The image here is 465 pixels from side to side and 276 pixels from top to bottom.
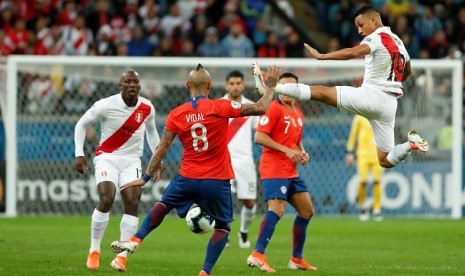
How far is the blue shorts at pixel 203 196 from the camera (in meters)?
11.0

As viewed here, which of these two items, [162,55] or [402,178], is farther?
[162,55]

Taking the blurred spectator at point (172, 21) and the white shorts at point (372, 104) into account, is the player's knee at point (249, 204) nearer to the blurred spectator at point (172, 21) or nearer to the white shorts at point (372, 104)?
the white shorts at point (372, 104)

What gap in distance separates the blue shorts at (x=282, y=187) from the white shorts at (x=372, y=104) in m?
1.30

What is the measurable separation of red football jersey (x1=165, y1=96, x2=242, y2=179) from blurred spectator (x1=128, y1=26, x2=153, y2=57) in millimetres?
15037

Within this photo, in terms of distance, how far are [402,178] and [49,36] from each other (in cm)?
903

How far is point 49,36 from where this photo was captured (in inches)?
1009

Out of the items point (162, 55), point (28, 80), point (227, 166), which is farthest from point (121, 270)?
point (162, 55)

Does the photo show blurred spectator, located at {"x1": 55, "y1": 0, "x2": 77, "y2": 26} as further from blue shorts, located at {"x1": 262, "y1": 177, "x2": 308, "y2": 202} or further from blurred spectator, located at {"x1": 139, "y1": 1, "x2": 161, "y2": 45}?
blue shorts, located at {"x1": 262, "y1": 177, "x2": 308, "y2": 202}

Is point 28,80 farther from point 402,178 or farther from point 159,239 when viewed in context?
point 402,178

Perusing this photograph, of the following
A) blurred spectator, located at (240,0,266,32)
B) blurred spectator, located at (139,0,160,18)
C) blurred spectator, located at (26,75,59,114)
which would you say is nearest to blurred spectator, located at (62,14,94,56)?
blurred spectator, located at (139,0,160,18)

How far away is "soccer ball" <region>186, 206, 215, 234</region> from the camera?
36.0 ft

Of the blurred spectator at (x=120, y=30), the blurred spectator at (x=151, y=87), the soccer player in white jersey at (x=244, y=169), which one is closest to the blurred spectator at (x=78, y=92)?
the blurred spectator at (x=151, y=87)

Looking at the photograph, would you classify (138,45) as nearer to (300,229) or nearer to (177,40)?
(177,40)

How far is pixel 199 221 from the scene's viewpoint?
35.9ft
